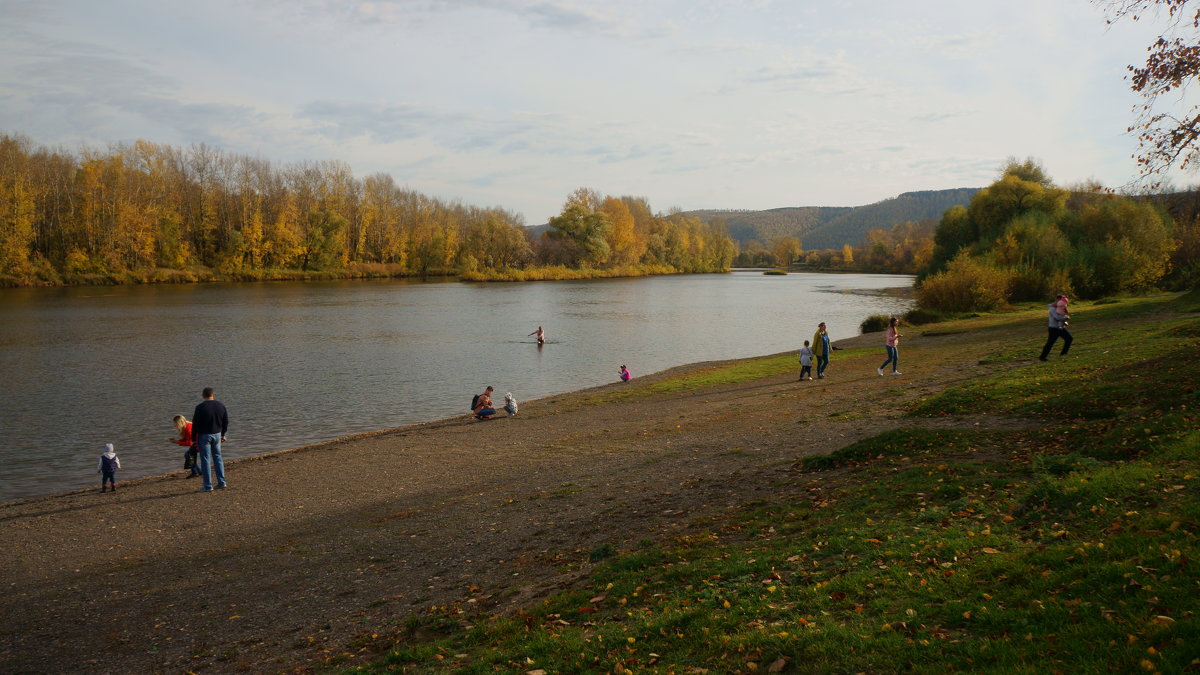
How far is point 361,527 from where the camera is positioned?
42.6 feet

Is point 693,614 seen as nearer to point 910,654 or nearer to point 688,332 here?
point 910,654

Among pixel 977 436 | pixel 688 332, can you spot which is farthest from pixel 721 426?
pixel 688 332

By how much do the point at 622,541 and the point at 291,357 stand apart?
35.7 m

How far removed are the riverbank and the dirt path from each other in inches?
2.5

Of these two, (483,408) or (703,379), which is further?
(703,379)

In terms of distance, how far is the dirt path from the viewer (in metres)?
9.03

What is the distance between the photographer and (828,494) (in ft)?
35.8

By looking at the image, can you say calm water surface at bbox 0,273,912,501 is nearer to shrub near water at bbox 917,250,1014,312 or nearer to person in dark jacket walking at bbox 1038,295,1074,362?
shrub near water at bbox 917,250,1014,312

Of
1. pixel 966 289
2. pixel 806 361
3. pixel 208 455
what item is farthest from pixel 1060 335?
pixel 966 289

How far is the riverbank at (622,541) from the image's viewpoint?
22.0 ft

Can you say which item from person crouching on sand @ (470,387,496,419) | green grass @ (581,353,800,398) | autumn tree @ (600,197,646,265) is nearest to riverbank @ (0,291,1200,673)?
person crouching on sand @ (470,387,496,419)

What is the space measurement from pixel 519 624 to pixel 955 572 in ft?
15.3

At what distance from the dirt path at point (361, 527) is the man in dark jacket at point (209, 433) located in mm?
570

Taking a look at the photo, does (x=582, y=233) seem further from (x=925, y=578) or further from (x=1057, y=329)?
(x=925, y=578)
